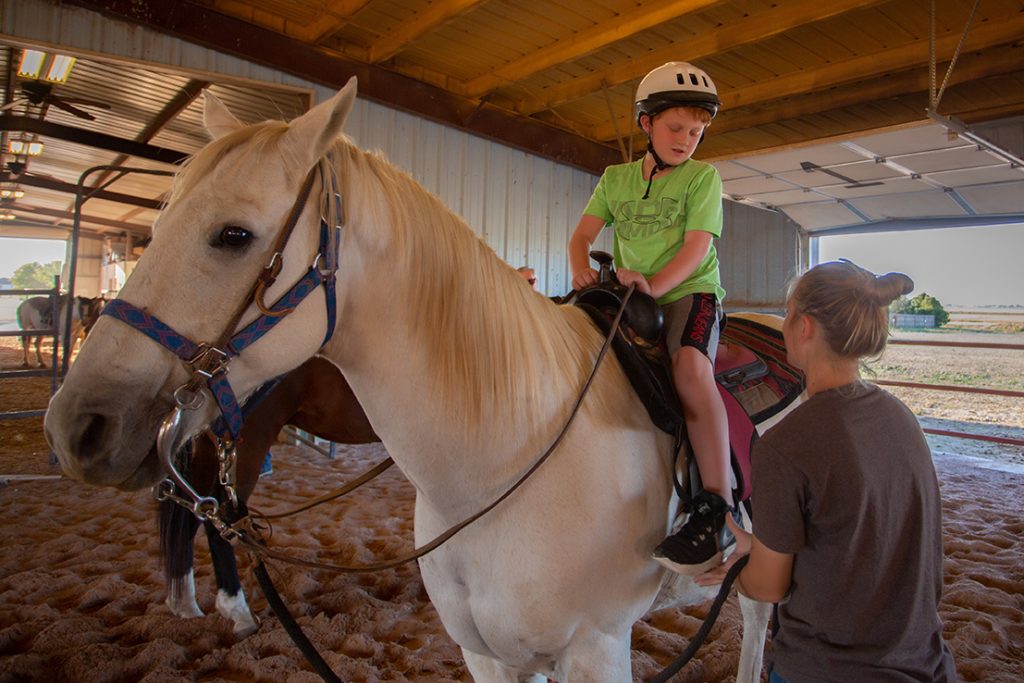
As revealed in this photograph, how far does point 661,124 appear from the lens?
69.3 inches

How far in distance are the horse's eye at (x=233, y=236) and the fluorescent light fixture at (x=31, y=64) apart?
19.7 feet

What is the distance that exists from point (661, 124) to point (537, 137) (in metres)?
5.38

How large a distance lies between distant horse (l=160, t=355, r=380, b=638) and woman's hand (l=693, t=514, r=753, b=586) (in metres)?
1.84

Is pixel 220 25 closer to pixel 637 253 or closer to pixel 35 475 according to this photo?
pixel 35 475

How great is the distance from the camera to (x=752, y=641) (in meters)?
2.12

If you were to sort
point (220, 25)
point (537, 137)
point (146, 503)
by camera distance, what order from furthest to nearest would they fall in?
point (537, 137) < point (220, 25) < point (146, 503)

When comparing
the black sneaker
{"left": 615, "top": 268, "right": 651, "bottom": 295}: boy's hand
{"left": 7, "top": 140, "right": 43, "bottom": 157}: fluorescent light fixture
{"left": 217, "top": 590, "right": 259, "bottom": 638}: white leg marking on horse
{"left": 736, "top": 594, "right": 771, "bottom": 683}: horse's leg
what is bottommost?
{"left": 217, "top": 590, "right": 259, "bottom": 638}: white leg marking on horse

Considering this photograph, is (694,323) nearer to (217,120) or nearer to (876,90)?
(217,120)

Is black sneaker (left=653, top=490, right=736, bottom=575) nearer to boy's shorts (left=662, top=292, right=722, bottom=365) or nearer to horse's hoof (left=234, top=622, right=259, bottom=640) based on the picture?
boy's shorts (left=662, top=292, right=722, bottom=365)

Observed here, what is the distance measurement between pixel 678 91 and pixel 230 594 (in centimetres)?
271

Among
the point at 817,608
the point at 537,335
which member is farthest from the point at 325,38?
the point at 817,608

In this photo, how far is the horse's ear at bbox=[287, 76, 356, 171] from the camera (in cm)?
99

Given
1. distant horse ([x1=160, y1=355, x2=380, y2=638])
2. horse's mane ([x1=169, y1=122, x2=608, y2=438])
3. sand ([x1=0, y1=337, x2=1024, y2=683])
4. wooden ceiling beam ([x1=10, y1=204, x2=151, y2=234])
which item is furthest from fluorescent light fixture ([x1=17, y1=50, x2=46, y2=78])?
wooden ceiling beam ([x1=10, y1=204, x2=151, y2=234])

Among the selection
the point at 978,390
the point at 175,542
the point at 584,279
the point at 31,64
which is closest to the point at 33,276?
the point at 31,64
